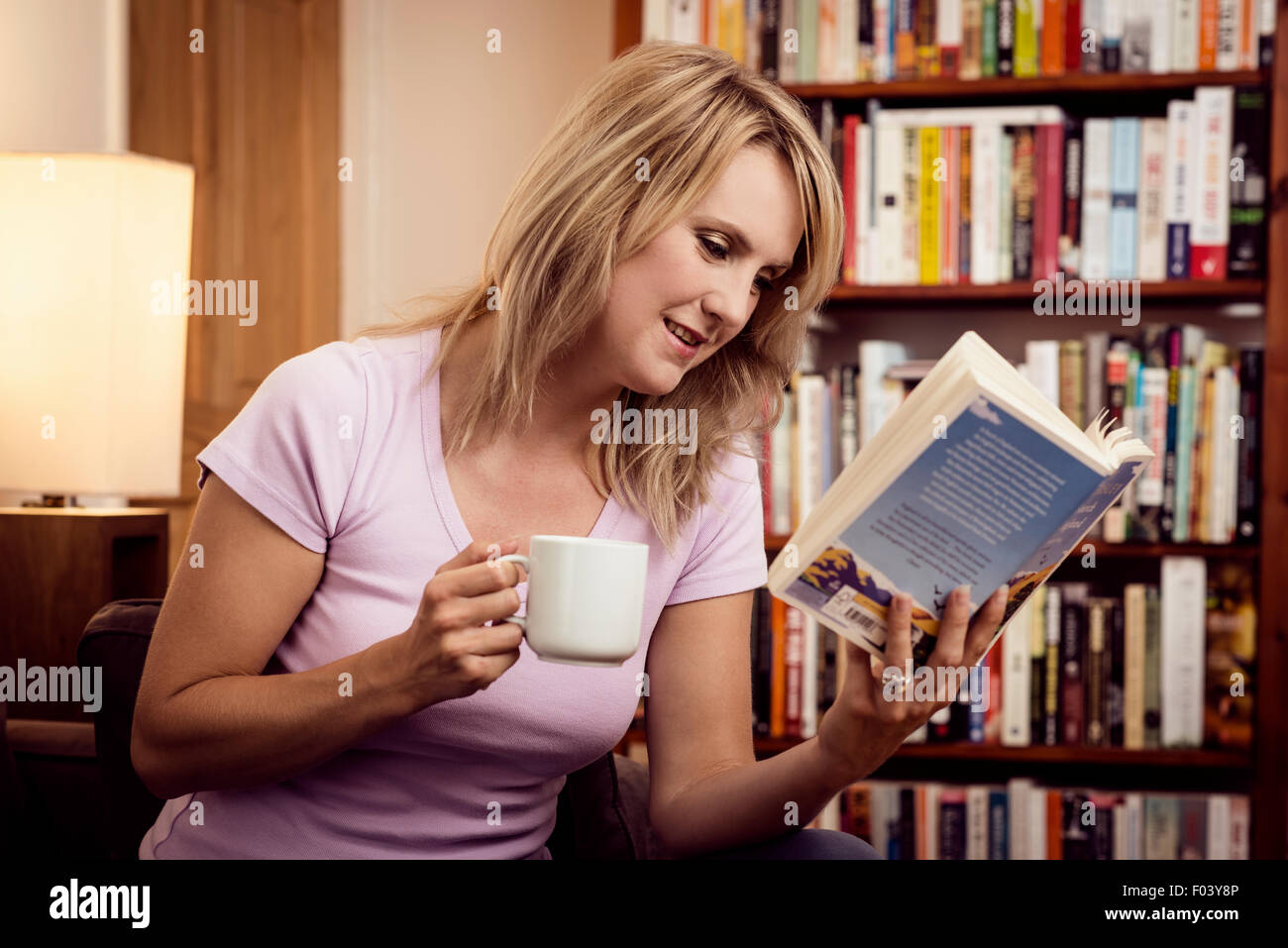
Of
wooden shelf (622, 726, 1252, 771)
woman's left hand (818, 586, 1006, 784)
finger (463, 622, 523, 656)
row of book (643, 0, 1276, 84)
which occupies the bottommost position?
wooden shelf (622, 726, 1252, 771)

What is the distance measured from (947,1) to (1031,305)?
→ 49cm

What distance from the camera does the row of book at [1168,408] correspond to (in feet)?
5.85

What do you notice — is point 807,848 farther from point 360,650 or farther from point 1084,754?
point 1084,754

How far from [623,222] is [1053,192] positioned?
→ 1.10m

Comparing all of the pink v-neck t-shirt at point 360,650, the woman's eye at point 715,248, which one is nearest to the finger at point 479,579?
the pink v-neck t-shirt at point 360,650

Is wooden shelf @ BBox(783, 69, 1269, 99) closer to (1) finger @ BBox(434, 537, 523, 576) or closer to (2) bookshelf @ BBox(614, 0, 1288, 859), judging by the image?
(2) bookshelf @ BBox(614, 0, 1288, 859)

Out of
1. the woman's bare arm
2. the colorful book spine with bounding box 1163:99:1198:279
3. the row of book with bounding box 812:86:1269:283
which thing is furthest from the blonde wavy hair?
the colorful book spine with bounding box 1163:99:1198:279

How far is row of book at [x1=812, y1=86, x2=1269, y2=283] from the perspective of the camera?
5.85ft

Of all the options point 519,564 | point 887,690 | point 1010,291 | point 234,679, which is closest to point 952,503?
point 887,690

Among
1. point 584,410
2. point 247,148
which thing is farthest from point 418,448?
point 247,148

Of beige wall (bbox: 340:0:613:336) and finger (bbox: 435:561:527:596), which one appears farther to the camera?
beige wall (bbox: 340:0:613:336)

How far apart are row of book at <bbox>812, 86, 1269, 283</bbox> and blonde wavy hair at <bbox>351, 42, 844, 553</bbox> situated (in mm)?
840

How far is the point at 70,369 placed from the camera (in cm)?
163

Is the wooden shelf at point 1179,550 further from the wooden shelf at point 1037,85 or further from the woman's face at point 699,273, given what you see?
the woman's face at point 699,273
